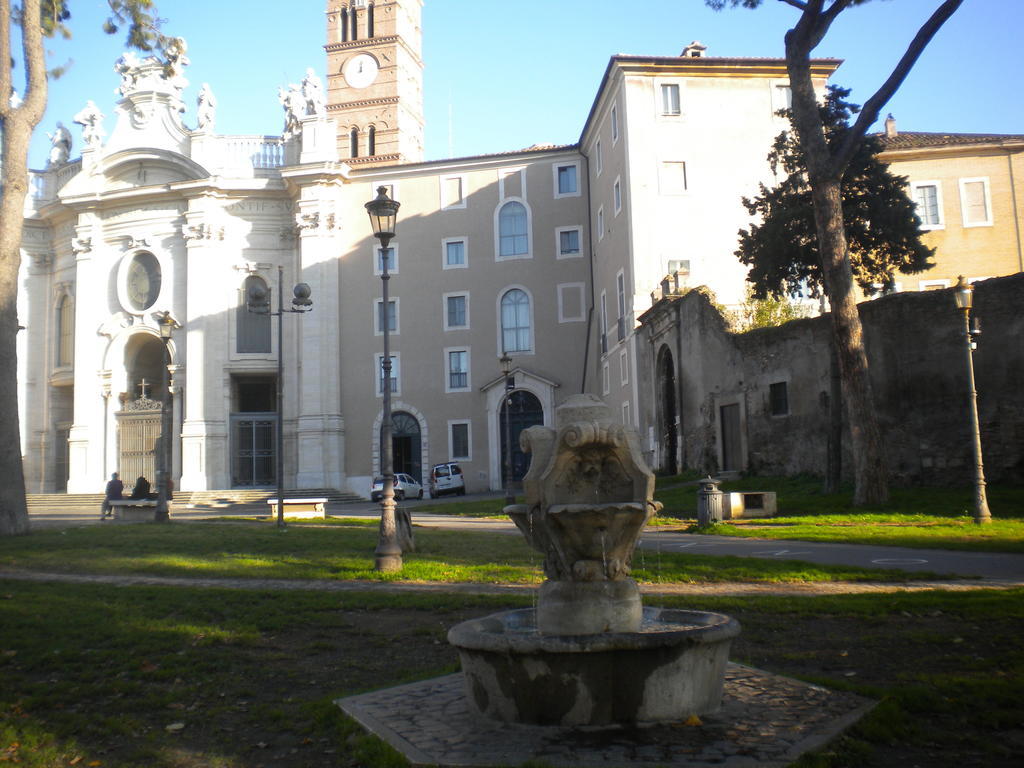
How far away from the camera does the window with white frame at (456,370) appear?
40.9 metres

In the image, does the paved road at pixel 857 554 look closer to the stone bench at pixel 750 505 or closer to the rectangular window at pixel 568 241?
the stone bench at pixel 750 505

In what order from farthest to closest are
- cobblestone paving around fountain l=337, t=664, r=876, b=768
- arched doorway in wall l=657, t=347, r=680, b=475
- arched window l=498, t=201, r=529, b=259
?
arched window l=498, t=201, r=529, b=259 → arched doorway in wall l=657, t=347, r=680, b=475 → cobblestone paving around fountain l=337, t=664, r=876, b=768

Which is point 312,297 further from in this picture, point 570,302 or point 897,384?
point 897,384

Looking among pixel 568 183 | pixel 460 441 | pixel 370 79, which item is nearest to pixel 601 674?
pixel 460 441

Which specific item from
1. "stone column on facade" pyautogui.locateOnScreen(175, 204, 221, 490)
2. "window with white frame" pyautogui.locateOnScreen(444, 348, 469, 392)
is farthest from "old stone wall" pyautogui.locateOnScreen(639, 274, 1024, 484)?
"stone column on facade" pyautogui.locateOnScreen(175, 204, 221, 490)

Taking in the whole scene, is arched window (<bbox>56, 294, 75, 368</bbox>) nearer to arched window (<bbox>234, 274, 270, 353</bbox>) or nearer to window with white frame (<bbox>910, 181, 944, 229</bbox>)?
arched window (<bbox>234, 274, 270, 353</bbox>)

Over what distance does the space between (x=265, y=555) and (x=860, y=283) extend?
18.2 metres

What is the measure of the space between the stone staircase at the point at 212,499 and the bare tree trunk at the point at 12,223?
1856 centimetres

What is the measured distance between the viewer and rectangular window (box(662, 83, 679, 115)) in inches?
1287

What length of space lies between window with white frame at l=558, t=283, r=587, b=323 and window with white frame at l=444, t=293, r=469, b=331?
425 cm

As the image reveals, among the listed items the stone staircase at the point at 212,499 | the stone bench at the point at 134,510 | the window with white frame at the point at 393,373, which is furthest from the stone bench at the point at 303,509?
the window with white frame at the point at 393,373

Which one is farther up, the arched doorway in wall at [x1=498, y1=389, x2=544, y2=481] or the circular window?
the circular window

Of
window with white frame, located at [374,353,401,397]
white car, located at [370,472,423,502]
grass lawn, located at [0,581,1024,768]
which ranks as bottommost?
grass lawn, located at [0,581,1024,768]

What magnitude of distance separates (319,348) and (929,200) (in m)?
26.1
